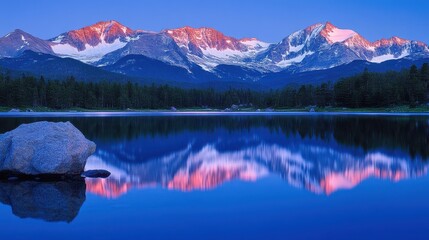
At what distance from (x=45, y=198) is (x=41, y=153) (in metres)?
5.17

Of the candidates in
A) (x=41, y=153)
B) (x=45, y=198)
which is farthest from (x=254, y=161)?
(x=45, y=198)

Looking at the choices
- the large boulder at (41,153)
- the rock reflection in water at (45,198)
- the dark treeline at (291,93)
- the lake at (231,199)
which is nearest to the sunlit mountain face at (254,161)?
the lake at (231,199)

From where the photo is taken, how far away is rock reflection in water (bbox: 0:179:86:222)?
1611 centimetres

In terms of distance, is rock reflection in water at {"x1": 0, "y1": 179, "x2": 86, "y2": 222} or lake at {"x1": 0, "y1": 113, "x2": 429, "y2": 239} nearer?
lake at {"x1": 0, "y1": 113, "x2": 429, "y2": 239}

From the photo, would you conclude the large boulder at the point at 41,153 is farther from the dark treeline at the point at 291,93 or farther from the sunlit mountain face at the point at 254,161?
the dark treeline at the point at 291,93

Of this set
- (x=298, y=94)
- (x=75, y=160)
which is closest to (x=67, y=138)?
(x=75, y=160)

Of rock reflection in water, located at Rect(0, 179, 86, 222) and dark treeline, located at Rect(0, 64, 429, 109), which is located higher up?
dark treeline, located at Rect(0, 64, 429, 109)

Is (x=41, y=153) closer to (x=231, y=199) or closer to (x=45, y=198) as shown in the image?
(x=45, y=198)

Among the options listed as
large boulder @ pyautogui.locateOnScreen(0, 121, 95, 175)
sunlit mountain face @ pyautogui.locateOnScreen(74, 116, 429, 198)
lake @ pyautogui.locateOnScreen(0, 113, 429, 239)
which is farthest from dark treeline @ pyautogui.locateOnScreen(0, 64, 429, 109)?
large boulder @ pyautogui.locateOnScreen(0, 121, 95, 175)

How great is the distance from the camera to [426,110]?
419 ft

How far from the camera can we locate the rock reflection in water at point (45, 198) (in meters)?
16.1

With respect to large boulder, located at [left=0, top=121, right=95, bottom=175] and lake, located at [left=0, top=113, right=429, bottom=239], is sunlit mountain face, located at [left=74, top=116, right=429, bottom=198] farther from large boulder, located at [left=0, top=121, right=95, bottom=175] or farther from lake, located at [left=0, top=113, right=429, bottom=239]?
large boulder, located at [left=0, top=121, right=95, bottom=175]

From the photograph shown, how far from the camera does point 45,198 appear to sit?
1855cm

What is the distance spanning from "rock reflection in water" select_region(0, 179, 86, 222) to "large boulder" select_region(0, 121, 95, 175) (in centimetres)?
100
